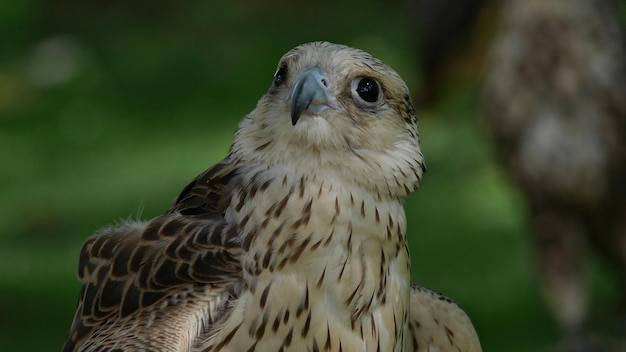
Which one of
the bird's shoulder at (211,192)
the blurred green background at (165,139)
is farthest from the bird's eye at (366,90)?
the blurred green background at (165,139)

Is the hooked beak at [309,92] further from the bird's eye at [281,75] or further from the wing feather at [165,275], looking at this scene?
the wing feather at [165,275]

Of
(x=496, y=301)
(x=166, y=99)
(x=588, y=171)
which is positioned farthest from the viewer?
(x=166, y=99)

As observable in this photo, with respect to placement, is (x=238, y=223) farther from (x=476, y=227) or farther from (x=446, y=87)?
(x=446, y=87)

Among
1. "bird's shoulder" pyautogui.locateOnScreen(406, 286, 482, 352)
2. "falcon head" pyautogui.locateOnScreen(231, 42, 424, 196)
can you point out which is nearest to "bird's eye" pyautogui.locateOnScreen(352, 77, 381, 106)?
"falcon head" pyautogui.locateOnScreen(231, 42, 424, 196)

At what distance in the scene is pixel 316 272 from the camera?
117 inches

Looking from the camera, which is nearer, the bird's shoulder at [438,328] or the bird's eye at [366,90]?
the bird's eye at [366,90]

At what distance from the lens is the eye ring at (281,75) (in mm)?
3117

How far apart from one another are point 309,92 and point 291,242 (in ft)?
1.18

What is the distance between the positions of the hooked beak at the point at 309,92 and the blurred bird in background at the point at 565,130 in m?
3.29

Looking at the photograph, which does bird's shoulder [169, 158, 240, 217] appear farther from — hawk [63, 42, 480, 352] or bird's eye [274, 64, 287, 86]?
bird's eye [274, 64, 287, 86]

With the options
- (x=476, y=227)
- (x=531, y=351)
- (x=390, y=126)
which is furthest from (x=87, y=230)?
(x=390, y=126)

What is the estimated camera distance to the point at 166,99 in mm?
11617

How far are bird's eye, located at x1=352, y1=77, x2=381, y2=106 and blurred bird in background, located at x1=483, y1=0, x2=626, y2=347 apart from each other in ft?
10.3

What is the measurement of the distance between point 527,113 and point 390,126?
10.3 ft
